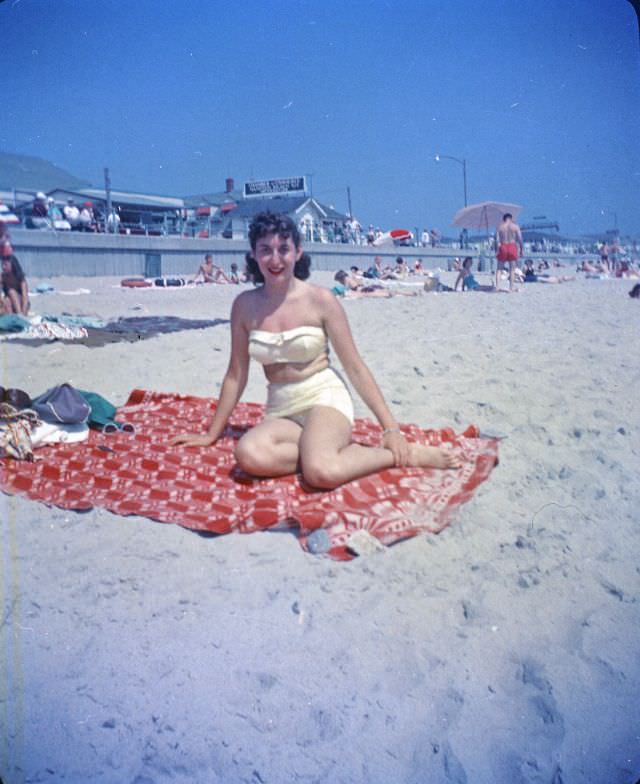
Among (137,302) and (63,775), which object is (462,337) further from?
(137,302)

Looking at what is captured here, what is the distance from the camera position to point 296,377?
308 centimetres

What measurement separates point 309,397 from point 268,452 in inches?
14.9

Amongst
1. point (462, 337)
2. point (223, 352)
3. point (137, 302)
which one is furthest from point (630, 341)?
point (137, 302)

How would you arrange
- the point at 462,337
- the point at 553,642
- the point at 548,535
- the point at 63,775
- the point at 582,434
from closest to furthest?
the point at 63,775 < the point at 553,642 < the point at 548,535 < the point at 582,434 < the point at 462,337

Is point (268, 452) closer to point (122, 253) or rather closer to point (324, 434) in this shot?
point (324, 434)

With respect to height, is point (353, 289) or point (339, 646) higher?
point (353, 289)

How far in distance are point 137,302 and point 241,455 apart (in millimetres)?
9299

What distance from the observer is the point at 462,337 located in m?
6.24

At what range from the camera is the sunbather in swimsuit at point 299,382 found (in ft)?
9.82

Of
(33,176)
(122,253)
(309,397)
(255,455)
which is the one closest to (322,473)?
(255,455)

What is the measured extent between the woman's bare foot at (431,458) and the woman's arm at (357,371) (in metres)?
0.06

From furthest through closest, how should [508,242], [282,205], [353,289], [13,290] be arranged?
[282,205]
[353,289]
[508,242]
[13,290]

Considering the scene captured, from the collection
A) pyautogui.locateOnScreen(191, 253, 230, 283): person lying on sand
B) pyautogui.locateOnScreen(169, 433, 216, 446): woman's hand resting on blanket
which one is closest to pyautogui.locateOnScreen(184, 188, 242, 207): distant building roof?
pyautogui.locateOnScreen(191, 253, 230, 283): person lying on sand

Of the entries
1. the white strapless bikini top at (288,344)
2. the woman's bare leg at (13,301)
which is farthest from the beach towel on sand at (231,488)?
the woman's bare leg at (13,301)
